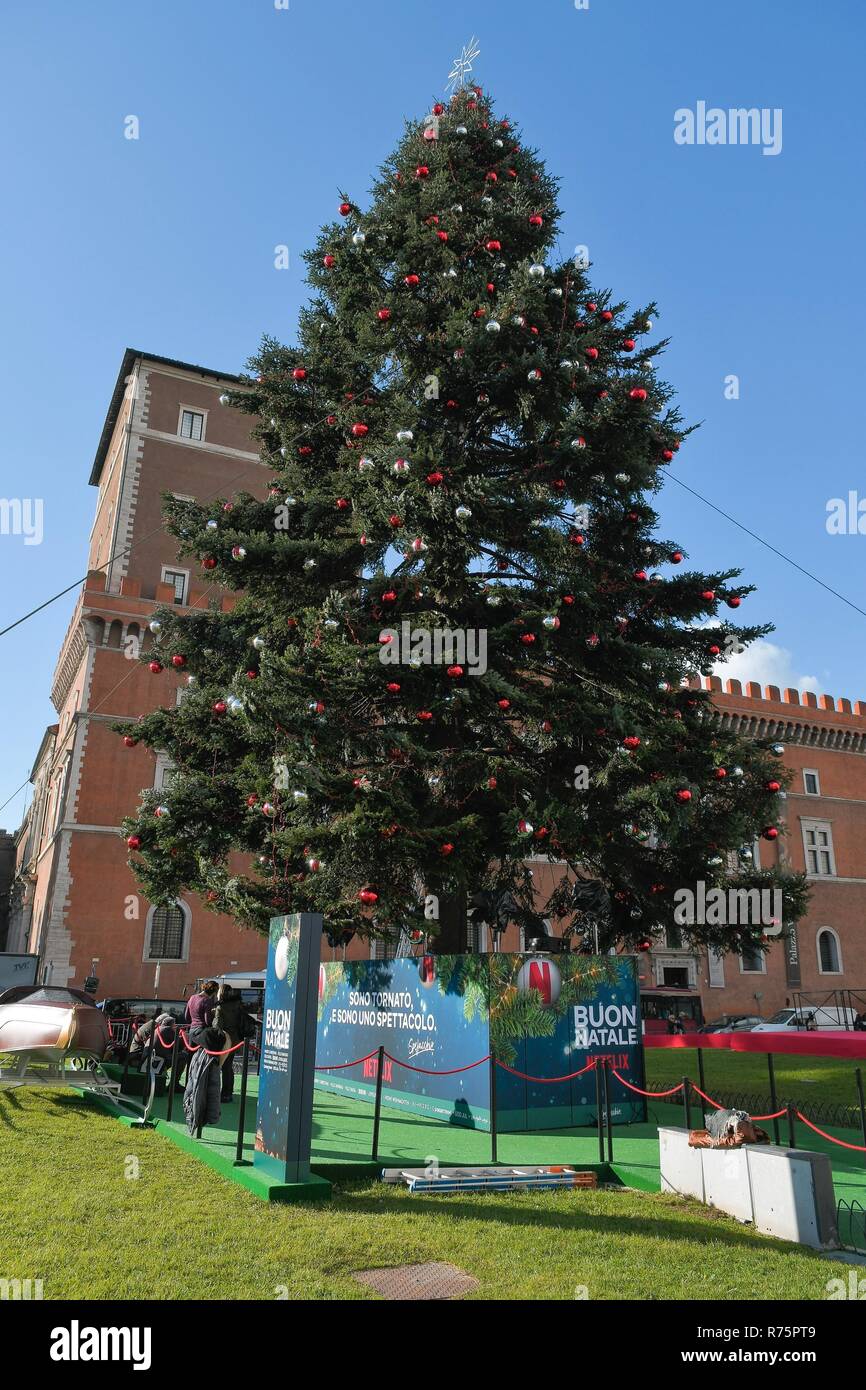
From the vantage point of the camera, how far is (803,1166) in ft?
25.1

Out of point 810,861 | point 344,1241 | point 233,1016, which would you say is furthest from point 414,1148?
point 810,861

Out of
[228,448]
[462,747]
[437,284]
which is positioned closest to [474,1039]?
[462,747]

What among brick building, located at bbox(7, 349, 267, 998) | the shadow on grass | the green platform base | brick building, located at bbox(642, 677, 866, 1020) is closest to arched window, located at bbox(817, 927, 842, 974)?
brick building, located at bbox(642, 677, 866, 1020)

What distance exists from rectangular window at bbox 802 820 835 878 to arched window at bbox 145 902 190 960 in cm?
3238

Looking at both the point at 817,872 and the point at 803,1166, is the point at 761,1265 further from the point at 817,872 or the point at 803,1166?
the point at 817,872

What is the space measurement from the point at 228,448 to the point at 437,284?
27.5 metres

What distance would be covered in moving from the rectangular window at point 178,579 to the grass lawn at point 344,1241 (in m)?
30.8

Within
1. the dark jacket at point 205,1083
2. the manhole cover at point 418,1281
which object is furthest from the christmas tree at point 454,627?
the manhole cover at point 418,1281

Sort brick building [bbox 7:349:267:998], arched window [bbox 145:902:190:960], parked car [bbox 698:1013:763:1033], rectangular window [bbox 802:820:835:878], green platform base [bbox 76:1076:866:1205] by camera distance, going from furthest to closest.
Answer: rectangular window [bbox 802:820:835:878] → parked car [bbox 698:1013:763:1033] → arched window [bbox 145:902:190:960] → brick building [bbox 7:349:267:998] → green platform base [bbox 76:1076:866:1205]

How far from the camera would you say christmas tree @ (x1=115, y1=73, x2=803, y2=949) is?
12898mm

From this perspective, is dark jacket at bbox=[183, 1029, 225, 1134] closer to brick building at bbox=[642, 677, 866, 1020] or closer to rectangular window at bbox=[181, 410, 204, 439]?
rectangular window at bbox=[181, 410, 204, 439]

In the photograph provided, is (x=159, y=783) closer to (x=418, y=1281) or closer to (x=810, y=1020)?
(x=810, y=1020)

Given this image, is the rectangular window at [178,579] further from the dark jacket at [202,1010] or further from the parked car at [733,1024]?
the dark jacket at [202,1010]

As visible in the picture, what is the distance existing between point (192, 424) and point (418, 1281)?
128 ft
